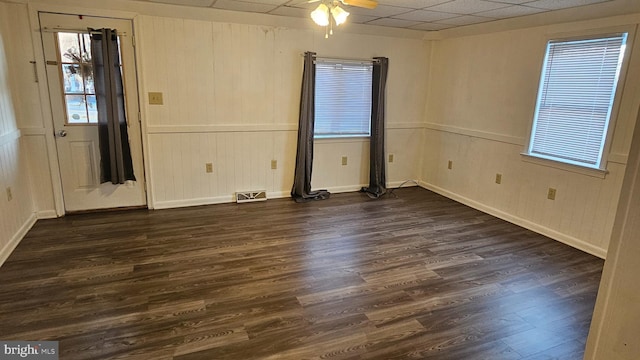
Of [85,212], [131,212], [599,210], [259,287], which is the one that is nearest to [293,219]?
[259,287]

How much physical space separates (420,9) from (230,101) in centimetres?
230

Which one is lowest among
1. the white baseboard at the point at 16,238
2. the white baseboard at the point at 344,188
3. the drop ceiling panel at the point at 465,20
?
the white baseboard at the point at 16,238

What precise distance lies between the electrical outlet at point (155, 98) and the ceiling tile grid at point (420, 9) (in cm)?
93

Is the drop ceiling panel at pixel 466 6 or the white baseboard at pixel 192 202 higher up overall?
the drop ceiling panel at pixel 466 6

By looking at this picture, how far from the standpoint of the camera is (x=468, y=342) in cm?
225

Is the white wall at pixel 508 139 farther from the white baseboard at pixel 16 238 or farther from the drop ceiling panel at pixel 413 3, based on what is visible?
the white baseboard at pixel 16 238

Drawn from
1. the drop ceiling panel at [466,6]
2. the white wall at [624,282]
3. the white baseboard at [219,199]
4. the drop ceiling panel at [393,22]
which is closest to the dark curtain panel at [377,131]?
the white baseboard at [219,199]

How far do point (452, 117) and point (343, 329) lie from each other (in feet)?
12.1

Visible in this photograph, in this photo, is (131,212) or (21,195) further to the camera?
(131,212)

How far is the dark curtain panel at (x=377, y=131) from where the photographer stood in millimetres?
5047

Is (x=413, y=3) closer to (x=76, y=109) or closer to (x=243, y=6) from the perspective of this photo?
(x=243, y=6)

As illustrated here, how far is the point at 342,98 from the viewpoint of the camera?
16.5 ft

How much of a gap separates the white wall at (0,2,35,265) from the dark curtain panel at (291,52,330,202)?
2.79 meters

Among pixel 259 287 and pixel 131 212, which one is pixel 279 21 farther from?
pixel 259 287
